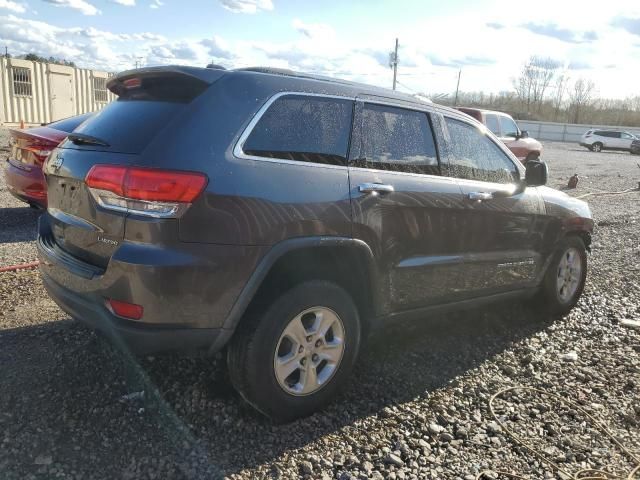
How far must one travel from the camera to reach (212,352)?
2.79 m

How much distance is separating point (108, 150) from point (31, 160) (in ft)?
15.1

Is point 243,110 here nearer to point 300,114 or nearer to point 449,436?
point 300,114

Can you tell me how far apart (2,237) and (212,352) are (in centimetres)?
509

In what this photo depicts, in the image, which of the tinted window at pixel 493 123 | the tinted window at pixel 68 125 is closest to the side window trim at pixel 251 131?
the tinted window at pixel 68 125

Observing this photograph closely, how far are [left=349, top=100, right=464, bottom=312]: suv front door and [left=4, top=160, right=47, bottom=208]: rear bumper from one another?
4.78 metres

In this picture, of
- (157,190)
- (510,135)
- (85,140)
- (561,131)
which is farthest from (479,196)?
(561,131)

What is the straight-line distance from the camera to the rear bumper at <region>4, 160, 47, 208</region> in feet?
21.7

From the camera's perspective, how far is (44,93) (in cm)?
2412

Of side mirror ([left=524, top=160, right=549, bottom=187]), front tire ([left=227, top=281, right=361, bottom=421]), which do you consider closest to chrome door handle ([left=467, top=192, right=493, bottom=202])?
side mirror ([left=524, top=160, right=549, bottom=187])

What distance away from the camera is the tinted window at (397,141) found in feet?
10.9

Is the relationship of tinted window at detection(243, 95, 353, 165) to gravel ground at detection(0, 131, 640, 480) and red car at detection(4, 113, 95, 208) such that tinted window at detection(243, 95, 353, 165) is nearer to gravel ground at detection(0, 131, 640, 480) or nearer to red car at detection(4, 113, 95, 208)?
gravel ground at detection(0, 131, 640, 480)

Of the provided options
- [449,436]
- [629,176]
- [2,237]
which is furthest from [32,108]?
[449,436]

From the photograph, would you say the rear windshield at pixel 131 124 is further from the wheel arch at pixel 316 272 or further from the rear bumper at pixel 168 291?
the wheel arch at pixel 316 272

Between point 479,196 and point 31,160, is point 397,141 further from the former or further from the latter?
point 31,160
